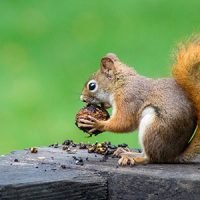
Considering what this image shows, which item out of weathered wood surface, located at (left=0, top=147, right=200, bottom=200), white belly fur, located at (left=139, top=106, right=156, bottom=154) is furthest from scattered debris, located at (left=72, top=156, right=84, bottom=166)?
white belly fur, located at (left=139, top=106, right=156, bottom=154)

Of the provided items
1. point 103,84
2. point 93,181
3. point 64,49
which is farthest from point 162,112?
point 64,49

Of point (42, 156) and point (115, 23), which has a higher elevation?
point (115, 23)

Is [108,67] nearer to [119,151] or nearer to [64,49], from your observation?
[119,151]

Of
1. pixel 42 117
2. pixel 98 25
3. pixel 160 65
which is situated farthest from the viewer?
pixel 98 25

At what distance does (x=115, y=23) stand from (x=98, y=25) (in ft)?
1.02

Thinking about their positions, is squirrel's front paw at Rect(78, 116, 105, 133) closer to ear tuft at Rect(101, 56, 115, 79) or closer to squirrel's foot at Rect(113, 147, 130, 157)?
squirrel's foot at Rect(113, 147, 130, 157)

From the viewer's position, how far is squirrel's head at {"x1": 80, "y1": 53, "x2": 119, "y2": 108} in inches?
157

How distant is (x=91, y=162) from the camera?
3432 millimetres

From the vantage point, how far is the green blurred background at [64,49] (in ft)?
23.9

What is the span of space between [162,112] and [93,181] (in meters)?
0.57

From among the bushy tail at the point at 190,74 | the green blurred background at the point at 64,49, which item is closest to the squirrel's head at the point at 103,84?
the bushy tail at the point at 190,74

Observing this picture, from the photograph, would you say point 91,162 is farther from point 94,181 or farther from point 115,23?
point 115,23

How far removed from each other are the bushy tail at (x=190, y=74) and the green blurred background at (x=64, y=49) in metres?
2.64

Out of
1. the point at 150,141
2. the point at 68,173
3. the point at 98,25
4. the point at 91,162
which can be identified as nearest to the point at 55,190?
the point at 68,173
